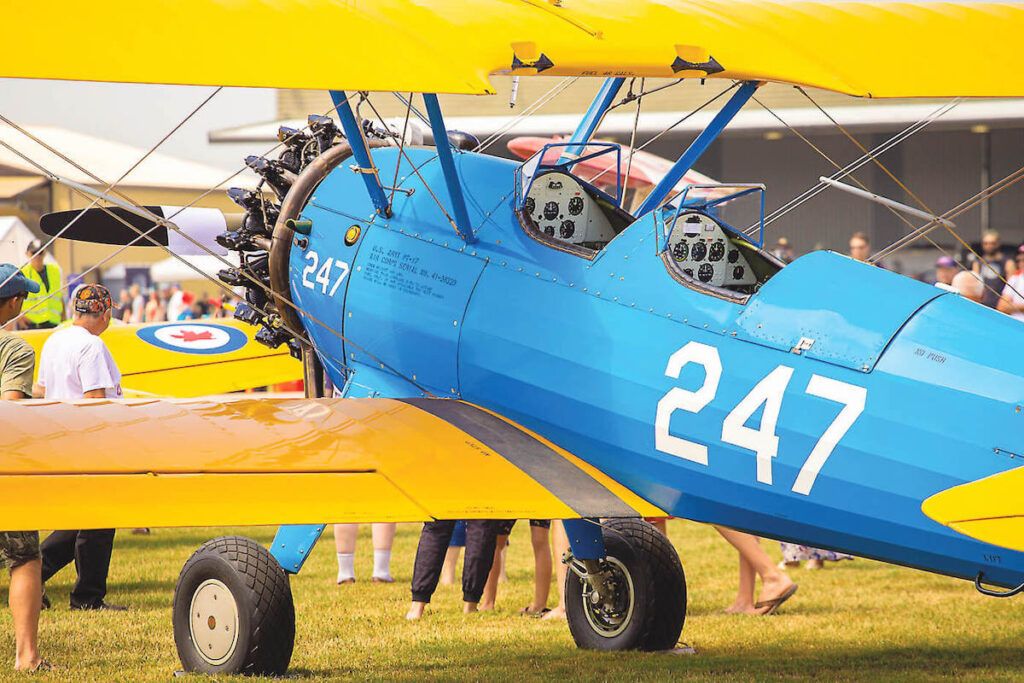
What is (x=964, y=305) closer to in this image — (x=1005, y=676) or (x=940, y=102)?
(x=1005, y=676)

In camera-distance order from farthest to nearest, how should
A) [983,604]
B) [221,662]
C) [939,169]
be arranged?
[939,169], [983,604], [221,662]

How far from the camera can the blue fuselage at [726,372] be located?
535 centimetres

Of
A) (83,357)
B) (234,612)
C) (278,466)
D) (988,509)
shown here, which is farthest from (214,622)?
(988,509)

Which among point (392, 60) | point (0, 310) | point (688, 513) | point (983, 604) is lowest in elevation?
point (983, 604)

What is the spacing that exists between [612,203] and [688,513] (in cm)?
189

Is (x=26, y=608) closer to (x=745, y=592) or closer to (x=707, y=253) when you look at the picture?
(x=707, y=253)

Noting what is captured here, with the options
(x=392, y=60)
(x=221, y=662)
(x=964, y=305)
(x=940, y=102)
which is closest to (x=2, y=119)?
(x=392, y=60)

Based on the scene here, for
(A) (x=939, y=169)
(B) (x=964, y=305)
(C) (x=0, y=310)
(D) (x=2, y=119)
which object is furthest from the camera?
(A) (x=939, y=169)

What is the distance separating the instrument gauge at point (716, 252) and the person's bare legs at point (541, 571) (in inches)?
113

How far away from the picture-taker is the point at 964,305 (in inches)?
226

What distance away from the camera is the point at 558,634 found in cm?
803

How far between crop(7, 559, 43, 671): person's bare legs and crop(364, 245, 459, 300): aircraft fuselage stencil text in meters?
2.28

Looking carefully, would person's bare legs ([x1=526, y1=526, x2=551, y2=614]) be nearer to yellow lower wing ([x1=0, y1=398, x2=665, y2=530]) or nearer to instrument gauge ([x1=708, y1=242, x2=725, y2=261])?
yellow lower wing ([x1=0, y1=398, x2=665, y2=530])

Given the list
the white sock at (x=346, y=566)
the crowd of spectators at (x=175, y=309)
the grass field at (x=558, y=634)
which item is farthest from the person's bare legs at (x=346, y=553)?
the crowd of spectators at (x=175, y=309)
